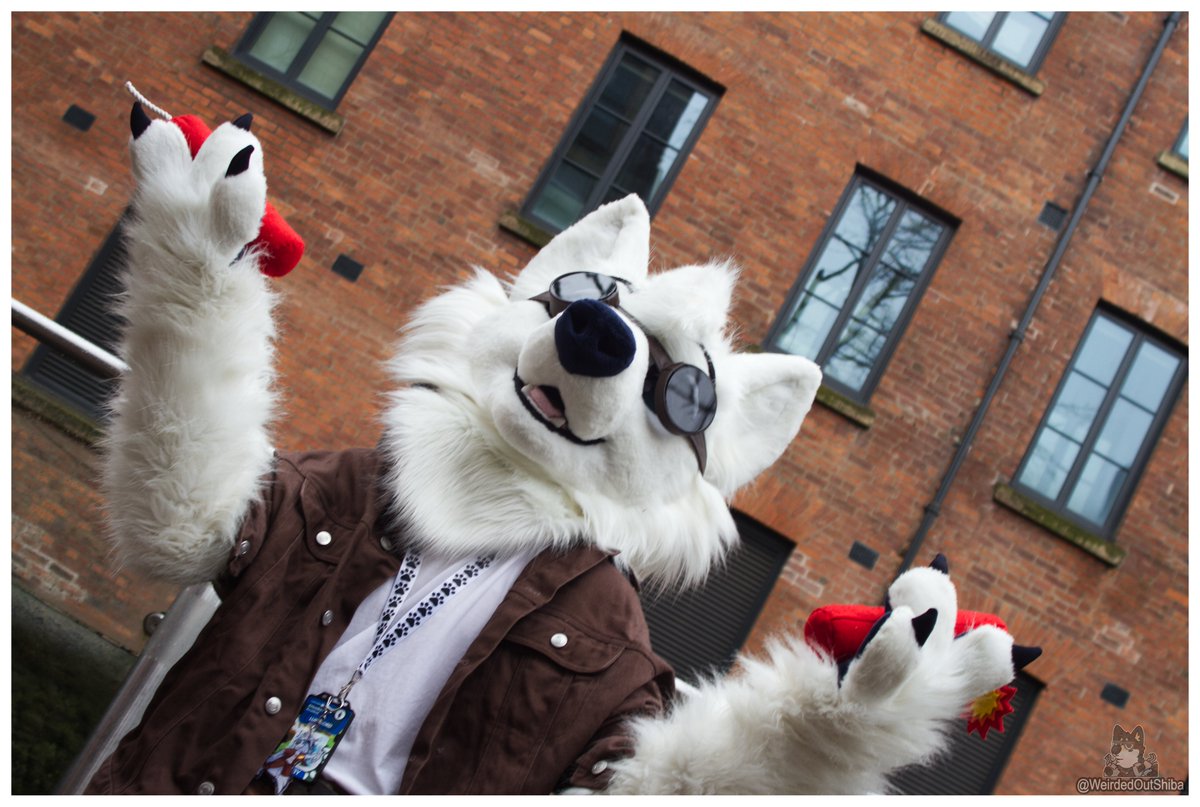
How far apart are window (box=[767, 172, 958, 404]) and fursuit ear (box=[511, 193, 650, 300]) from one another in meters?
6.11

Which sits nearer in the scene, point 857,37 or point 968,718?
point 968,718

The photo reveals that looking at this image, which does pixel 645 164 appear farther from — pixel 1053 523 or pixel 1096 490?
pixel 1096 490

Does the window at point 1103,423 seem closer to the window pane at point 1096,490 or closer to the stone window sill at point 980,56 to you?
the window pane at point 1096,490

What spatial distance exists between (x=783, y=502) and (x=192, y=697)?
6.61m

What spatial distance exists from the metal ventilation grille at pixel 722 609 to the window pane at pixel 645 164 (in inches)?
111

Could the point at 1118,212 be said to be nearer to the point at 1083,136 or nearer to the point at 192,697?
the point at 1083,136

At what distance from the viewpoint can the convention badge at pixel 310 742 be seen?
6.77ft

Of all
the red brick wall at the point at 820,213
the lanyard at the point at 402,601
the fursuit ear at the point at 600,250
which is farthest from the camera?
the red brick wall at the point at 820,213

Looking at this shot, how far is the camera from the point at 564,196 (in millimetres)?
8555

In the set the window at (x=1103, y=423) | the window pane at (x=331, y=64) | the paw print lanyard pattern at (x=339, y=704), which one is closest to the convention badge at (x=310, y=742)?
the paw print lanyard pattern at (x=339, y=704)

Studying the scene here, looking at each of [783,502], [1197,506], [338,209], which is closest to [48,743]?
[338,209]

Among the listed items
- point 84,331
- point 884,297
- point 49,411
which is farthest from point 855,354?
point 49,411

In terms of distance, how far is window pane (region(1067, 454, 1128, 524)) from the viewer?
9.04 metres

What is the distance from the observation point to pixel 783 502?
327 inches
